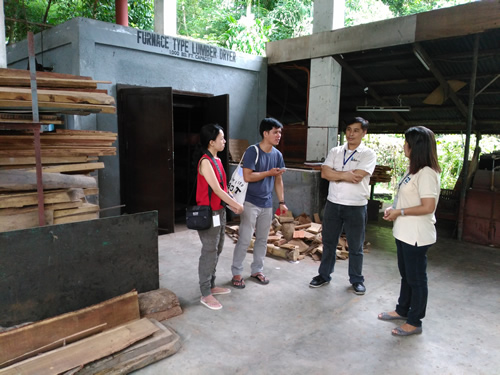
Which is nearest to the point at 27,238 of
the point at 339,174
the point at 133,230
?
the point at 133,230

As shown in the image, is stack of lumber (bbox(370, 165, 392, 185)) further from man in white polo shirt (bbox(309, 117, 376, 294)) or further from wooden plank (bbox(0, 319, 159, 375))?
wooden plank (bbox(0, 319, 159, 375))

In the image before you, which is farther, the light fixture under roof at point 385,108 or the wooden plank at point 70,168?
the light fixture under roof at point 385,108

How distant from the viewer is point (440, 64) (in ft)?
24.4

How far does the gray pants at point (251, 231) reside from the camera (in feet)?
13.2

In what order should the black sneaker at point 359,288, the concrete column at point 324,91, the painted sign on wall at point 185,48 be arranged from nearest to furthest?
the black sneaker at point 359,288 < the painted sign on wall at point 185,48 < the concrete column at point 324,91

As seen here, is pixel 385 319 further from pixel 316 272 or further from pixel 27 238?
pixel 27 238

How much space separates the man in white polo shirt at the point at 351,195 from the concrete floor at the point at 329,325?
41cm

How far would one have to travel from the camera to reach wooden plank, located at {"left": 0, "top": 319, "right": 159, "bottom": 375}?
2.41 meters

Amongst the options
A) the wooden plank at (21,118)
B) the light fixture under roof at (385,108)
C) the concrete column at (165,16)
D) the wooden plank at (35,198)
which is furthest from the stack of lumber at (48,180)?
the light fixture under roof at (385,108)

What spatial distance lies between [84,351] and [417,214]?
2.74 metres

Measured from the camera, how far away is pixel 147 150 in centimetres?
643

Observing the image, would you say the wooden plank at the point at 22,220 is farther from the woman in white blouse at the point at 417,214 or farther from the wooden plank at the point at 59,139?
the woman in white blouse at the point at 417,214

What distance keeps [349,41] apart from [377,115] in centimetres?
429

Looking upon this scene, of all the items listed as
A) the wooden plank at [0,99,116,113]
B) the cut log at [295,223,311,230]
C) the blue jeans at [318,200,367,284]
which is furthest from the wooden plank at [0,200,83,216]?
the cut log at [295,223,311,230]
